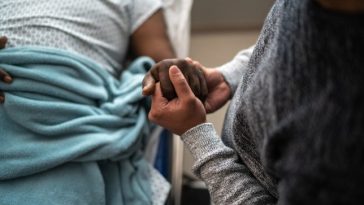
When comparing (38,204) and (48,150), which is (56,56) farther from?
(38,204)

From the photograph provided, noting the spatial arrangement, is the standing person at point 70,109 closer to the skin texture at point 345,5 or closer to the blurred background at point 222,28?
the blurred background at point 222,28

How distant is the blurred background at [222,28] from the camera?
1.40 metres

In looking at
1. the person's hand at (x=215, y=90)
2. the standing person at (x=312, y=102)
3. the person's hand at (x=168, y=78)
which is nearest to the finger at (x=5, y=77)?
the person's hand at (x=168, y=78)

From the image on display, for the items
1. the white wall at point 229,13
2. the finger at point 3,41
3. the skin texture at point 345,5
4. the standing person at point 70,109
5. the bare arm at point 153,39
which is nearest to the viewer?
the skin texture at point 345,5

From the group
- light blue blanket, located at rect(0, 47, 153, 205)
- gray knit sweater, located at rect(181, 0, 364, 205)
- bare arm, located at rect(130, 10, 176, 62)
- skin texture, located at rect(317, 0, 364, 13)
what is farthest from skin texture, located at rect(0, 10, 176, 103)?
skin texture, located at rect(317, 0, 364, 13)

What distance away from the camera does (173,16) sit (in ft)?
4.08

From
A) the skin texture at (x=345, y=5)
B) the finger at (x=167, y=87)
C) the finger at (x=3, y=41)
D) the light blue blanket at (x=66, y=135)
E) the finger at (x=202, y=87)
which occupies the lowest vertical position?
the light blue blanket at (x=66, y=135)

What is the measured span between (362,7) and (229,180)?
0.34m

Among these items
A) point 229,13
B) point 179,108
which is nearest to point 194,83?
point 179,108

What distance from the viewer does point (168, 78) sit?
69 cm

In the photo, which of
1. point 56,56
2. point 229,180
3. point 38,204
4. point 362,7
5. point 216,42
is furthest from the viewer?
point 216,42

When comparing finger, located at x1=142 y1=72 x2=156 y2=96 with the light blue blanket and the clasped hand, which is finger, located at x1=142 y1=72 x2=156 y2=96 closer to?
the clasped hand

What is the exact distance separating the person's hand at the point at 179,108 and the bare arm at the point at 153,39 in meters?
0.47

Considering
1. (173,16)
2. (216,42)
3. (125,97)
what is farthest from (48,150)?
(216,42)
